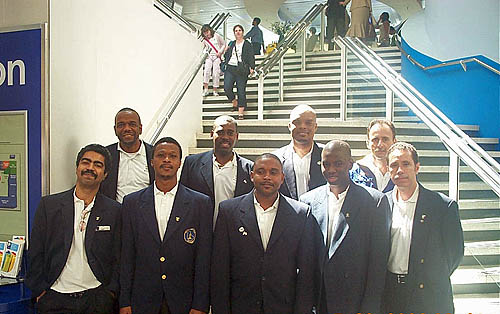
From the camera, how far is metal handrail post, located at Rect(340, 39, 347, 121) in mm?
6012

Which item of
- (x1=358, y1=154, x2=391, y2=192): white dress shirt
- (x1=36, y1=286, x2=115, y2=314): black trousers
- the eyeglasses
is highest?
(x1=358, y1=154, x2=391, y2=192): white dress shirt

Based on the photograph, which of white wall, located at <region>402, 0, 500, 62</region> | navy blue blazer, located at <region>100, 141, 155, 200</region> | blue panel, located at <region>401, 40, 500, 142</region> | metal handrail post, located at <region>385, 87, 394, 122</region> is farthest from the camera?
white wall, located at <region>402, 0, 500, 62</region>

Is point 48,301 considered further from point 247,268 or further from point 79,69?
point 79,69

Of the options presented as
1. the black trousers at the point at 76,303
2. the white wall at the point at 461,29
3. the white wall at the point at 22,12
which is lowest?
the black trousers at the point at 76,303

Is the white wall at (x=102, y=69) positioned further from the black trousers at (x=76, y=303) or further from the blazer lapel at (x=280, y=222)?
the blazer lapel at (x=280, y=222)

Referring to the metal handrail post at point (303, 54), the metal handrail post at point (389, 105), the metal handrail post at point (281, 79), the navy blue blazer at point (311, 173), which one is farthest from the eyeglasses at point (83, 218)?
the metal handrail post at point (303, 54)

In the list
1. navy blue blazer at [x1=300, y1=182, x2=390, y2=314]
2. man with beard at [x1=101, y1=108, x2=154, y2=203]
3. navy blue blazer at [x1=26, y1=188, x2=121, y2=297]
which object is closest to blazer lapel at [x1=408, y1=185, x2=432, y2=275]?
navy blue blazer at [x1=300, y1=182, x2=390, y2=314]

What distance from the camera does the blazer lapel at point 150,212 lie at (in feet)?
8.20

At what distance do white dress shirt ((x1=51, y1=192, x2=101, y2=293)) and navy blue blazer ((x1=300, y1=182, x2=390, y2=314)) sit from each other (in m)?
1.24

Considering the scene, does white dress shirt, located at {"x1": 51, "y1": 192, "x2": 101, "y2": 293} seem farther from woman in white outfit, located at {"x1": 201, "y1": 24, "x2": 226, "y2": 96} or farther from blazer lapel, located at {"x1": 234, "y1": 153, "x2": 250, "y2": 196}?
woman in white outfit, located at {"x1": 201, "y1": 24, "x2": 226, "y2": 96}

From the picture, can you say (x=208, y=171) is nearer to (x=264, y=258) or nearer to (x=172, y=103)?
(x=264, y=258)

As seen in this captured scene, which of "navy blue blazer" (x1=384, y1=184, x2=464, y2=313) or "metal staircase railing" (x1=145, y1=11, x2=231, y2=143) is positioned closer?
"navy blue blazer" (x1=384, y1=184, x2=464, y2=313)

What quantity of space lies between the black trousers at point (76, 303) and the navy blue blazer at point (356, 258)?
3.82ft

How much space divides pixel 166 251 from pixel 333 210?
0.91 metres
